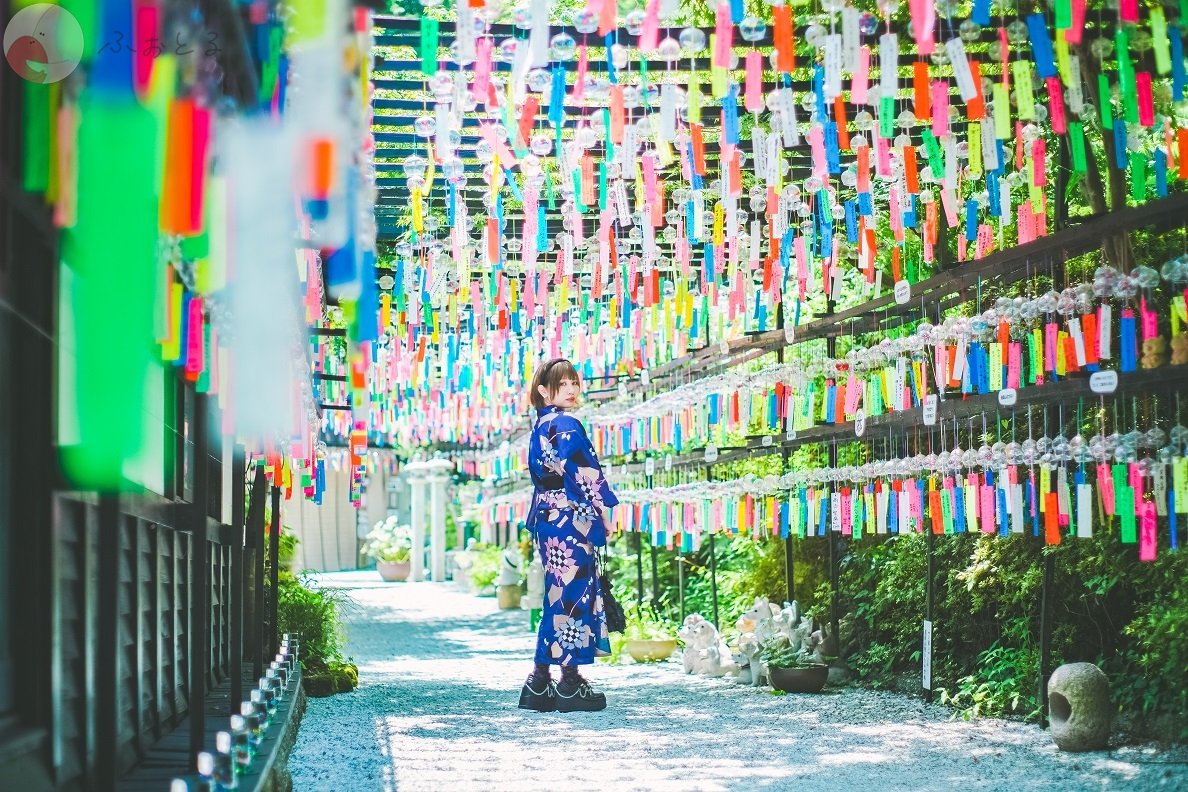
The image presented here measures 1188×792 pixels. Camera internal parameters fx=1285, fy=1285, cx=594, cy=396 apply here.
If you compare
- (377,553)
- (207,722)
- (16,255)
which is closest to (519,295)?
(207,722)

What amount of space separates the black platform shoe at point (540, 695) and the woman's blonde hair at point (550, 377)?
1.27 metres

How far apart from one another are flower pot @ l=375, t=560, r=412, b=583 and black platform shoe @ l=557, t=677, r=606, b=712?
60.4 ft

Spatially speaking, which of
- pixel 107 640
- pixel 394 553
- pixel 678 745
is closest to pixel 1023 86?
pixel 678 745

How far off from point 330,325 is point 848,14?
7061 mm

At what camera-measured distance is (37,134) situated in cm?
265

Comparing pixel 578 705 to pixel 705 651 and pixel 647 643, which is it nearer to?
pixel 705 651

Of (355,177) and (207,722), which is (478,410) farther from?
(355,177)

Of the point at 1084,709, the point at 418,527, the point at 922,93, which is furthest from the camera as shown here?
the point at 418,527

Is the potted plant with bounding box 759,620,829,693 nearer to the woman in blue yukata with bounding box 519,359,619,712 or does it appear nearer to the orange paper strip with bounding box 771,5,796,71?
the woman in blue yukata with bounding box 519,359,619,712

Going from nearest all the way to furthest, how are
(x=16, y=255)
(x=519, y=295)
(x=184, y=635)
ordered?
(x=16, y=255) → (x=184, y=635) → (x=519, y=295)

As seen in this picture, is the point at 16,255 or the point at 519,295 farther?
the point at 519,295

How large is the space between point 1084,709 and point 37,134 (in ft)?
12.8

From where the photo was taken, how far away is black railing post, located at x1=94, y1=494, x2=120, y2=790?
2531mm

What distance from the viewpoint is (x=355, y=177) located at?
292 centimetres
